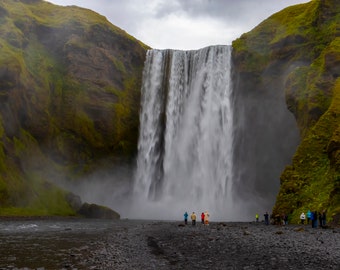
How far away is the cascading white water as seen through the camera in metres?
61.5

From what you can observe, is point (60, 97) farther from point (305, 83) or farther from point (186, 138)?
point (305, 83)

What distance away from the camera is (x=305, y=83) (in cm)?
5066

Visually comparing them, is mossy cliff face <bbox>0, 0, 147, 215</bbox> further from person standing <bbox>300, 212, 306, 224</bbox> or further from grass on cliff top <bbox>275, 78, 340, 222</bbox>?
person standing <bbox>300, 212, 306, 224</bbox>

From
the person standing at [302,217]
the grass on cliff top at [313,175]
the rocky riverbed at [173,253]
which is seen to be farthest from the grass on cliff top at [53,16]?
the rocky riverbed at [173,253]

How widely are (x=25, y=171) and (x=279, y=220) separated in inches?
1430

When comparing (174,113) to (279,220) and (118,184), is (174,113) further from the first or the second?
(279,220)

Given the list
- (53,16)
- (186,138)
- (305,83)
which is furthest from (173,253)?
(53,16)

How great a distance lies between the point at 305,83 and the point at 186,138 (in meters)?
23.1

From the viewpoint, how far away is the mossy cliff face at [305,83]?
37.6m

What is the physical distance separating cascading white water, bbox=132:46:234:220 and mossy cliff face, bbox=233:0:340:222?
5.82m

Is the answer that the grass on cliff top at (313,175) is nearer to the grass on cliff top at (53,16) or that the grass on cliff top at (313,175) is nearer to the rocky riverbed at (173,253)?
the rocky riverbed at (173,253)

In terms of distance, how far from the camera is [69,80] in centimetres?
7156

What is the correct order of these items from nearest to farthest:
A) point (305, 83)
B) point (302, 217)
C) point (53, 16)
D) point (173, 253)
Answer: point (173, 253) → point (302, 217) → point (305, 83) → point (53, 16)

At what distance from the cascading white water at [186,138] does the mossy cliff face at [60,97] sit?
176 inches
